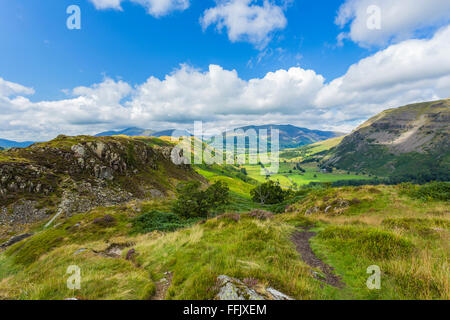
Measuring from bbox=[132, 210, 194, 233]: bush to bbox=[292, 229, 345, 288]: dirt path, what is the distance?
1494cm

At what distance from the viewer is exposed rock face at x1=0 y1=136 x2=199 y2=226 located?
126ft

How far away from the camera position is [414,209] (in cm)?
1900

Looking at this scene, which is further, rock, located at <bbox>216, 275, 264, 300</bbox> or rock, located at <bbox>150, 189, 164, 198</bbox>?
rock, located at <bbox>150, 189, 164, 198</bbox>

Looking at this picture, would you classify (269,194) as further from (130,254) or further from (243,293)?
(243,293)

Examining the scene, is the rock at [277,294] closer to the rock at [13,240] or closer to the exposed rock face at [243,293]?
the exposed rock face at [243,293]

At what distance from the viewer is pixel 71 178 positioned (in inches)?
1981

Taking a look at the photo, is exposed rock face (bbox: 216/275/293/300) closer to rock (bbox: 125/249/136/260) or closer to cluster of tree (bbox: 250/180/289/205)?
rock (bbox: 125/249/136/260)

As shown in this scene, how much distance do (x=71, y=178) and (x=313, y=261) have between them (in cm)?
6345

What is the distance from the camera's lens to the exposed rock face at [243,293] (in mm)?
5062

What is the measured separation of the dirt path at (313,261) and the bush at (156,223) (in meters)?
14.9

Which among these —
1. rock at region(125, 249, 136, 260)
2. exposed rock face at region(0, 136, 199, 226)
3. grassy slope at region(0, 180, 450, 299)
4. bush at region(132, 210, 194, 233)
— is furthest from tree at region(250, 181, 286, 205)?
rock at region(125, 249, 136, 260)

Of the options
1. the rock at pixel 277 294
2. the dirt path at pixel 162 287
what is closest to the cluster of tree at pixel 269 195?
the dirt path at pixel 162 287
